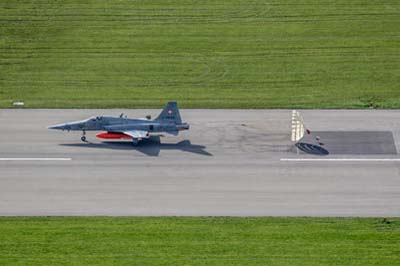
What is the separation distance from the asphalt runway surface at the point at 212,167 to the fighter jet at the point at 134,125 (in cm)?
76

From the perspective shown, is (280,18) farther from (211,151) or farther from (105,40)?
(211,151)

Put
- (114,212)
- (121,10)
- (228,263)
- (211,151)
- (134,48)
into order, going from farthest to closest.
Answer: (121,10)
(134,48)
(211,151)
(114,212)
(228,263)

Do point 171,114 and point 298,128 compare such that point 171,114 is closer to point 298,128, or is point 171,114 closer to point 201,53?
→ point 298,128

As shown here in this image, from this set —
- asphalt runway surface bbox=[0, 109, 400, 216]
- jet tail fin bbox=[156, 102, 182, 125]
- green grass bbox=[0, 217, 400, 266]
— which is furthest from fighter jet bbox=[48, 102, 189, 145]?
green grass bbox=[0, 217, 400, 266]

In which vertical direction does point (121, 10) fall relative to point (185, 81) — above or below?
above

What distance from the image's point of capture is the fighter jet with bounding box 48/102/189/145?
60.9 metres

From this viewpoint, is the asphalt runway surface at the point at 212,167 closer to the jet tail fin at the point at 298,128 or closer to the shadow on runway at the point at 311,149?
the shadow on runway at the point at 311,149

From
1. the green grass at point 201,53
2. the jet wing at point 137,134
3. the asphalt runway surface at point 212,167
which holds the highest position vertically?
the green grass at point 201,53

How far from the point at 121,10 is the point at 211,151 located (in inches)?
959

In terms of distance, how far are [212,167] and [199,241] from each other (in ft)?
31.6

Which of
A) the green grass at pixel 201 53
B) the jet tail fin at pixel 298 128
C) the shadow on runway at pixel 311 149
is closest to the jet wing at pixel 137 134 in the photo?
the green grass at pixel 201 53

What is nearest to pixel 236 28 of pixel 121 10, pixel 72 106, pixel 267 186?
pixel 121 10

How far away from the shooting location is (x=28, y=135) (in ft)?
206

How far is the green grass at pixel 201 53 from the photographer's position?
68000 millimetres
